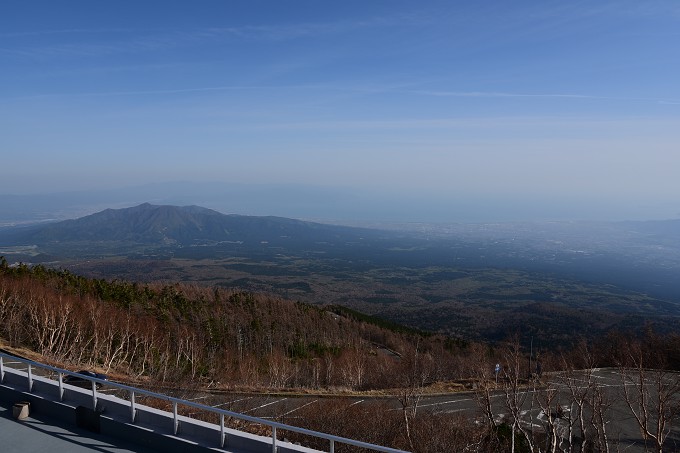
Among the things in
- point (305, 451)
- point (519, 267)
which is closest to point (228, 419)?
point (305, 451)

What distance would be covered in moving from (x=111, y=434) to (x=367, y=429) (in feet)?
27.3

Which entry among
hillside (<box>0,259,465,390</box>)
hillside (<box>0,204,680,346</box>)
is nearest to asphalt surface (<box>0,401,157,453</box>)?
hillside (<box>0,259,465,390</box>)

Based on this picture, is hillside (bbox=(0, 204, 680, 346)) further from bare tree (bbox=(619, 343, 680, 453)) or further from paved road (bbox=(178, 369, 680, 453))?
bare tree (bbox=(619, 343, 680, 453))

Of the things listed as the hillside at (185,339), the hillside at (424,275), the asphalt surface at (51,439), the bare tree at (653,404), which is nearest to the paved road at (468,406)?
the bare tree at (653,404)

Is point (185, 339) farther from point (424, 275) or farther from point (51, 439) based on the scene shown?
point (424, 275)

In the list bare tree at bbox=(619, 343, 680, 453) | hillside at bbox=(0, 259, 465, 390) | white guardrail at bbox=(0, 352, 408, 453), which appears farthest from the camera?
hillside at bbox=(0, 259, 465, 390)

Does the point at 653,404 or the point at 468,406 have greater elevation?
the point at 653,404

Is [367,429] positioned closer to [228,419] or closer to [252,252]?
[228,419]

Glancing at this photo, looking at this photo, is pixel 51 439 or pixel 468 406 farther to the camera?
pixel 468 406

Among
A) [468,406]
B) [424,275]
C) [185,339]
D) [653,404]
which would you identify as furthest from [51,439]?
[424,275]

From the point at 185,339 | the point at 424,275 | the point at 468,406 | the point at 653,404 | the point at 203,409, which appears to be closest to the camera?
the point at 203,409

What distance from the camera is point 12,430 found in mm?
7227

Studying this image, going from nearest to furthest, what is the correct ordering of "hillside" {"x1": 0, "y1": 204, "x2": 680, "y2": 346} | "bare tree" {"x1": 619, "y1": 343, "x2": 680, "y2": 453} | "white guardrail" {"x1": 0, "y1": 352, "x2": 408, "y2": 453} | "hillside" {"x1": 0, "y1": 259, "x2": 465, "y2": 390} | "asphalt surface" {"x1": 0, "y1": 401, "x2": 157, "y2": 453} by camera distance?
1. "white guardrail" {"x1": 0, "y1": 352, "x2": 408, "y2": 453}
2. "asphalt surface" {"x1": 0, "y1": 401, "x2": 157, "y2": 453}
3. "bare tree" {"x1": 619, "y1": 343, "x2": 680, "y2": 453}
4. "hillside" {"x1": 0, "y1": 259, "x2": 465, "y2": 390}
5. "hillside" {"x1": 0, "y1": 204, "x2": 680, "y2": 346}

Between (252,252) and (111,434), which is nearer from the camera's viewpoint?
(111,434)
